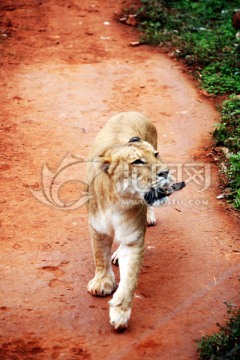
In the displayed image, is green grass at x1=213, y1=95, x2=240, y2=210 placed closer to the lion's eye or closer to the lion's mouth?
the lion's mouth

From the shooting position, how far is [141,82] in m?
10.8

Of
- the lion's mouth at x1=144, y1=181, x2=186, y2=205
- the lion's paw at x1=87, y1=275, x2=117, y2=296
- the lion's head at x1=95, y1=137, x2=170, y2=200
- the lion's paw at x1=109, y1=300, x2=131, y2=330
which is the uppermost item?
the lion's head at x1=95, y1=137, x2=170, y2=200

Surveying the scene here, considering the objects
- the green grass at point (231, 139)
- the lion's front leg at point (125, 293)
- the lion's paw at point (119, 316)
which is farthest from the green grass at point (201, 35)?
the lion's paw at point (119, 316)

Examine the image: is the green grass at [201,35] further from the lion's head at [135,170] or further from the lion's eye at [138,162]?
the lion's eye at [138,162]

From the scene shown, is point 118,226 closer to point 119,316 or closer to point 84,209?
point 119,316

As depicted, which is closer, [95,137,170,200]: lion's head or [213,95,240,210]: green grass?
[95,137,170,200]: lion's head

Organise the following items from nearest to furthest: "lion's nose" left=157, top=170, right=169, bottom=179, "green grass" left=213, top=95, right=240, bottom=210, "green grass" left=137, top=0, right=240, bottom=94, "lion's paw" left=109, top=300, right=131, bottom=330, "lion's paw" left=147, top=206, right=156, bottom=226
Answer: "lion's nose" left=157, top=170, right=169, bottom=179 → "lion's paw" left=109, top=300, right=131, bottom=330 → "lion's paw" left=147, top=206, right=156, bottom=226 → "green grass" left=213, top=95, right=240, bottom=210 → "green grass" left=137, top=0, right=240, bottom=94

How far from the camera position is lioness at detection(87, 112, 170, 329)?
15.1ft

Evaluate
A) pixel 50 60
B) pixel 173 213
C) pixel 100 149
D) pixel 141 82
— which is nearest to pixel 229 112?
pixel 141 82

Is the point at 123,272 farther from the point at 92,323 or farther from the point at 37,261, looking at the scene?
the point at 37,261

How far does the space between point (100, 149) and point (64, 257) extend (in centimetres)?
136

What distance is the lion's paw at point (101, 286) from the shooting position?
17.8 feet

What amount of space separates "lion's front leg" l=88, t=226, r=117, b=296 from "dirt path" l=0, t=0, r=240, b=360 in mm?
114

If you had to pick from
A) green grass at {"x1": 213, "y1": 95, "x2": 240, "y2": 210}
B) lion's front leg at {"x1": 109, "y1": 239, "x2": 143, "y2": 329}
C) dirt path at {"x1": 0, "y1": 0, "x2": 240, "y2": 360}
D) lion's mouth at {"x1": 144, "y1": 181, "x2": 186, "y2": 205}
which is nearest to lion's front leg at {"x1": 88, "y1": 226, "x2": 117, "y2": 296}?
dirt path at {"x1": 0, "y1": 0, "x2": 240, "y2": 360}
